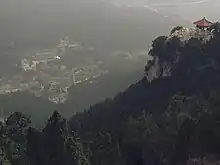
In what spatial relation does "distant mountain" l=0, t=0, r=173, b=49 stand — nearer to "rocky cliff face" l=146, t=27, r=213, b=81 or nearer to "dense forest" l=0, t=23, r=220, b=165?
"rocky cliff face" l=146, t=27, r=213, b=81

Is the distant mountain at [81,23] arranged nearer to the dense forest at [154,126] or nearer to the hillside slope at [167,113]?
the hillside slope at [167,113]

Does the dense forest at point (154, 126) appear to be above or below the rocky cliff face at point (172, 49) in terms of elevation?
below

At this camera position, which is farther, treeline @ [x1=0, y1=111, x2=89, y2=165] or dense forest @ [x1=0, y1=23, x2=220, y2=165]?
dense forest @ [x1=0, y1=23, x2=220, y2=165]

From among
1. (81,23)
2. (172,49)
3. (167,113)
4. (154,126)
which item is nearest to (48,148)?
(154,126)

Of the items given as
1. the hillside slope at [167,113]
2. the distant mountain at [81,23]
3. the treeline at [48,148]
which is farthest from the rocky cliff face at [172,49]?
the distant mountain at [81,23]

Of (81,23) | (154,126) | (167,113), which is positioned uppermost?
(81,23)

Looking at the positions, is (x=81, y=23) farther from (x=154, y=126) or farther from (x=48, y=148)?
(x=48, y=148)

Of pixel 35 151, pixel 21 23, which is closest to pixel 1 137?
pixel 35 151

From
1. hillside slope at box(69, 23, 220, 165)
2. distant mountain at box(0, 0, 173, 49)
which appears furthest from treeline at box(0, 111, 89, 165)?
distant mountain at box(0, 0, 173, 49)

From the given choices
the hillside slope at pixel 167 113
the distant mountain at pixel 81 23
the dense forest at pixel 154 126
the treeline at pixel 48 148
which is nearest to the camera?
the treeline at pixel 48 148
